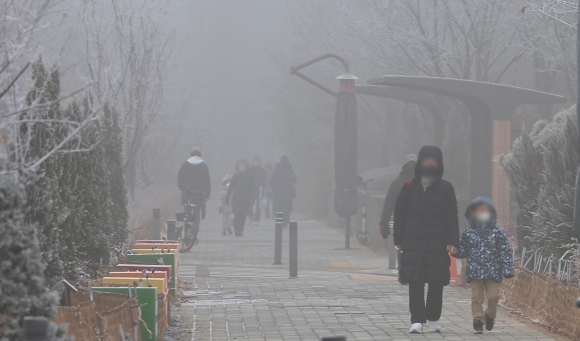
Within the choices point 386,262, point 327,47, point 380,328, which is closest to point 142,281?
point 380,328

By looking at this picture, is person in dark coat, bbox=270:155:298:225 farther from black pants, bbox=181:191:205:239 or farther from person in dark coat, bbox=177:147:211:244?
black pants, bbox=181:191:205:239

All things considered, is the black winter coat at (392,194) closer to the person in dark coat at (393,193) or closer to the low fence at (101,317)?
the person in dark coat at (393,193)

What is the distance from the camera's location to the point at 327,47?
34.9m

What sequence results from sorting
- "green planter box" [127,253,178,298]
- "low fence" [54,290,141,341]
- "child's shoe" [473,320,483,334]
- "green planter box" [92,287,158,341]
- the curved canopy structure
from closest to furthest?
1. "low fence" [54,290,141,341]
2. "green planter box" [92,287,158,341]
3. "child's shoe" [473,320,483,334]
4. "green planter box" [127,253,178,298]
5. the curved canopy structure

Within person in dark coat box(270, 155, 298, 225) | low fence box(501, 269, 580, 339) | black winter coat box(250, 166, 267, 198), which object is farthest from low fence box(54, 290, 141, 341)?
black winter coat box(250, 166, 267, 198)

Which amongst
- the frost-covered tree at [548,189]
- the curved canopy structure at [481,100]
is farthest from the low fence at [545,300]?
the curved canopy structure at [481,100]

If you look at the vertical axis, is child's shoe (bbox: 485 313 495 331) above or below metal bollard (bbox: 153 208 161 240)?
below

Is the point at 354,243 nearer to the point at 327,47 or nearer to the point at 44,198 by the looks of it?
the point at 327,47

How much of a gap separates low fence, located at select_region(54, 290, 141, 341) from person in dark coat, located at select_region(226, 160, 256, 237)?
16.9 metres

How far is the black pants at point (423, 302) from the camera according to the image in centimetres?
900

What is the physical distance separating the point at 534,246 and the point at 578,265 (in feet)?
7.29

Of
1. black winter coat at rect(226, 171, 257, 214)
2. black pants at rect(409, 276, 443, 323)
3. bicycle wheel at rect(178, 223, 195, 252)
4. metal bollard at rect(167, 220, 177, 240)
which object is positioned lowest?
black pants at rect(409, 276, 443, 323)

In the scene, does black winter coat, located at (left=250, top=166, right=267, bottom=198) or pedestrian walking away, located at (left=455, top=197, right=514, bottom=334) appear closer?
pedestrian walking away, located at (left=455, top=197, right=514, bottom=334)

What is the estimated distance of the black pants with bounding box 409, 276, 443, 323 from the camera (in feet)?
29.5
